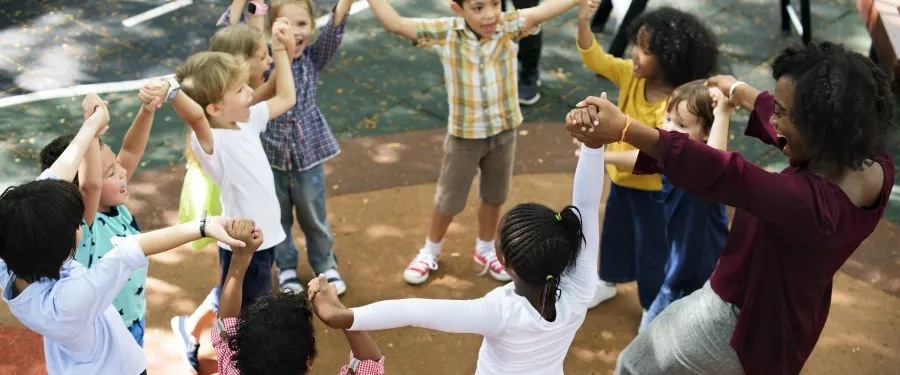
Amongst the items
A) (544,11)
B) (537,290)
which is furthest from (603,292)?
(537,290)

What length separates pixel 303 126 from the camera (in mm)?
4477

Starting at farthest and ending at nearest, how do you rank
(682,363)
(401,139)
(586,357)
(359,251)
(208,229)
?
(401,139)
(359,251)
(586,357)
(682,363)
(208,229)

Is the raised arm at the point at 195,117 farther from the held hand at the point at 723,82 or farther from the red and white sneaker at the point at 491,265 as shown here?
the held hand at the point at 723,82

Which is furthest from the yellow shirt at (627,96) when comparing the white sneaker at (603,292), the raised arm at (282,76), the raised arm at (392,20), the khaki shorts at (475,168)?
the raised arm at (282,76)

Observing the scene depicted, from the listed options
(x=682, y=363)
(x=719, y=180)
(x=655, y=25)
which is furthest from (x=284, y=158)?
(x=719, y=180)

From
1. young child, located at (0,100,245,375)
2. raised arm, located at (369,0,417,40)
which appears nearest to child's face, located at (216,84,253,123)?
raised arm, located at (369,0,417,40)

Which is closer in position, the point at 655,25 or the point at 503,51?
the point at 655,25

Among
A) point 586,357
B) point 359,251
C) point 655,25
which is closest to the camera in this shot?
point 655,25

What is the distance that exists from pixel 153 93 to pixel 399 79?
Answer: 3865 millimetres

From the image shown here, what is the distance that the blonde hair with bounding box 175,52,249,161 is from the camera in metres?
3.78

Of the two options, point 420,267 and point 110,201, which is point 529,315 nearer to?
point 110,201

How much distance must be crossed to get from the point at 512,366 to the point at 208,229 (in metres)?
1.06

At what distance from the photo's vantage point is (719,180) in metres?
2.55

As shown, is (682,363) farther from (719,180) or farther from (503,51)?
(503,51)
